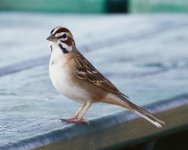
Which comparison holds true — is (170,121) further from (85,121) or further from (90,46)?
(90,46)

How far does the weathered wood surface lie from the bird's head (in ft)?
0.87

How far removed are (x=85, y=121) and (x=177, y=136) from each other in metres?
0.93

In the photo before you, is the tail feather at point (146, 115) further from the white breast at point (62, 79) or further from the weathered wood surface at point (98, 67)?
the white breast at point (62, 79)

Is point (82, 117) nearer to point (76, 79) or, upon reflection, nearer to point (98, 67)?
point (76, 79)

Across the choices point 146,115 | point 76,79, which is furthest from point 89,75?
point 146,115

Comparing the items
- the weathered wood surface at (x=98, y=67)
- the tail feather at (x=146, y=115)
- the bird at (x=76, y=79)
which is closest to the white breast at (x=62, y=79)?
the bird at (x=76, y=79)

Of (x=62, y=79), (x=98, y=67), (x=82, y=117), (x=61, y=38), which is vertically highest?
(x=61, y=38)

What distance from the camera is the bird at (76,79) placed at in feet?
10.6

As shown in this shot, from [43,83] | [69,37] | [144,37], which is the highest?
[69,37]

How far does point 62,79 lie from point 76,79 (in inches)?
4.0

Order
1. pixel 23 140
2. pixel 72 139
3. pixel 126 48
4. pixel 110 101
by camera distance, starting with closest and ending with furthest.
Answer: pixel 23 140 → pixel 72 139 → pixel 110 101 → pixel 126 48

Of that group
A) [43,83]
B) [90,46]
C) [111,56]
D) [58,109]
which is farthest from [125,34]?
[58,109]

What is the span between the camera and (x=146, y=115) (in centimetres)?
317

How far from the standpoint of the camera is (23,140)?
8.80 feet
